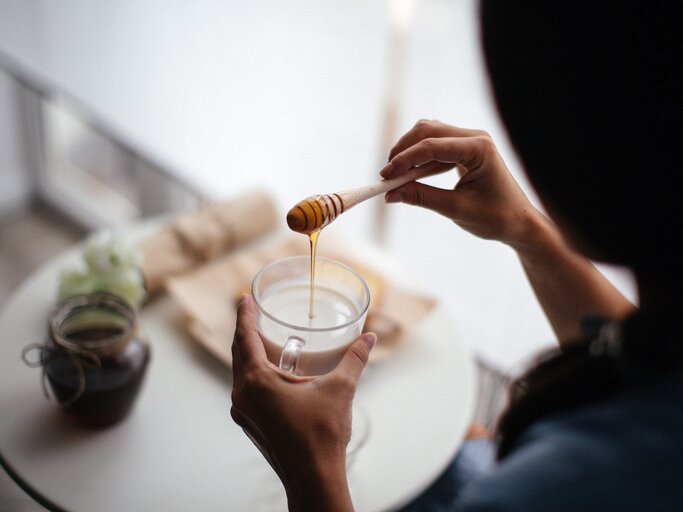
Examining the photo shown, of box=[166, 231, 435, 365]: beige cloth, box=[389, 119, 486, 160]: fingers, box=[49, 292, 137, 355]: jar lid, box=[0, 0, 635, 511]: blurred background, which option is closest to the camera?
box=[389, 119, 486, 160]: fingers

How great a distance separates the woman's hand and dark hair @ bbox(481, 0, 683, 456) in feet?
0.57

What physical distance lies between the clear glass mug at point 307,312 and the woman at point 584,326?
0.05 meters

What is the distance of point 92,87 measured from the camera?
1.91 metres

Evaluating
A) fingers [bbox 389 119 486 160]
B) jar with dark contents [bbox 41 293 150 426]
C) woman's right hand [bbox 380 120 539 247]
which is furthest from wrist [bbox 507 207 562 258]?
jar with dark contents [bbox 41 293 150 426]

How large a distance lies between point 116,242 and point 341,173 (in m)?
0.70

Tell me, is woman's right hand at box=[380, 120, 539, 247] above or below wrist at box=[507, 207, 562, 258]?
above

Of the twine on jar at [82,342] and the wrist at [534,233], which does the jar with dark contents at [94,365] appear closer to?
the twine on jar at [82,342]

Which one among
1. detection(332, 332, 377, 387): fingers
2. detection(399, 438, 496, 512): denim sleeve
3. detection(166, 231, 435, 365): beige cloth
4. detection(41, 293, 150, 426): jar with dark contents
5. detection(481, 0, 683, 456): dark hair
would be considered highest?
detection(481, 0, 683, 456): dark hair

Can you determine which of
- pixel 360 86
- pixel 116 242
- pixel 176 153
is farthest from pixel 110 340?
pixel 176 153

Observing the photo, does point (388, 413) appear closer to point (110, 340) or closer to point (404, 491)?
point (404, 491)

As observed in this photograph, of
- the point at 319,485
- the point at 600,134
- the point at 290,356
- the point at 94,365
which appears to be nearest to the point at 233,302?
the point at 94,365

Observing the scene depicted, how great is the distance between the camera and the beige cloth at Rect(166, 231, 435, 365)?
932 mm

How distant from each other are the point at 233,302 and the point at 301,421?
44 cm

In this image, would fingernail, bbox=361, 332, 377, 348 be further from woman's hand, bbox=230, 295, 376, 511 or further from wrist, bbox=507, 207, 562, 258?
wrist, bbox=507, 207, 562, 258
